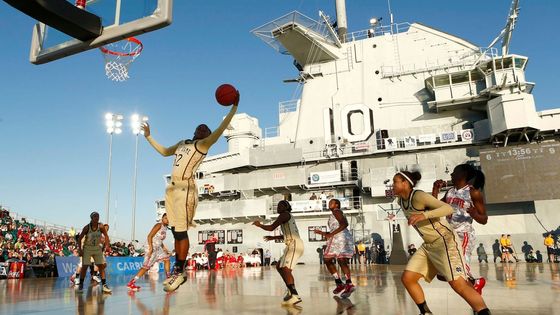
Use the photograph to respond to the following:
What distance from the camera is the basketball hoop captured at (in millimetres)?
8312

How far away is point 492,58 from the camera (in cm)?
2908

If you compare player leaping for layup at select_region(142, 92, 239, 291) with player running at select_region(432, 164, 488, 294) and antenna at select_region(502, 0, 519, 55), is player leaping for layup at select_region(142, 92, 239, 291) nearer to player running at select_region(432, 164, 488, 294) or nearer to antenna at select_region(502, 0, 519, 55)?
player running at select_region(432, 164, 488, 294)

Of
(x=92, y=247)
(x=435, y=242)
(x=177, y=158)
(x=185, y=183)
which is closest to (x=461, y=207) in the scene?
(x=435, y=242)

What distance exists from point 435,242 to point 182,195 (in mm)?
3154

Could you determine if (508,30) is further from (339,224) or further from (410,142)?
(339,224)

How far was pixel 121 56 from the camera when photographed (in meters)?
8.75

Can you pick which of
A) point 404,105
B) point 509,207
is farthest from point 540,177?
point 404,105

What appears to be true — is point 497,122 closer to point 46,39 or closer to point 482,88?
point 482,88

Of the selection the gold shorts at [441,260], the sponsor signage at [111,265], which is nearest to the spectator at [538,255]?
the sponsor signage at [111,265]

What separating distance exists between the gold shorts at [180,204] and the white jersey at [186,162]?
92mm

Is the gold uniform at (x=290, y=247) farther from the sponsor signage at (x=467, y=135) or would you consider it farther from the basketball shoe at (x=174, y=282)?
the sponsor signage at (x=467, y=135)

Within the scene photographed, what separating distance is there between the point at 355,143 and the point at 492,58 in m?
11.9

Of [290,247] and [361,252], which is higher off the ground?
[290,247]

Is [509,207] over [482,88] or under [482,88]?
under
